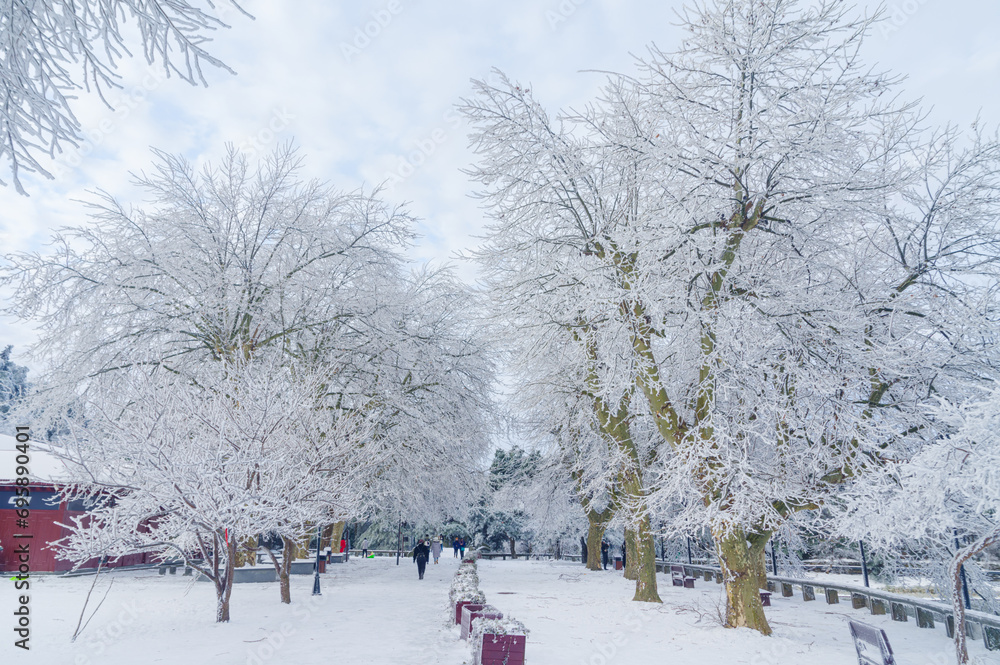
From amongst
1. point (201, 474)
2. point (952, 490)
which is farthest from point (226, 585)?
point (952, 490)

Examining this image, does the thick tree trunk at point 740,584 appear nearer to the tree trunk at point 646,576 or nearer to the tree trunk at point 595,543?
the tree trunk at point 646,576

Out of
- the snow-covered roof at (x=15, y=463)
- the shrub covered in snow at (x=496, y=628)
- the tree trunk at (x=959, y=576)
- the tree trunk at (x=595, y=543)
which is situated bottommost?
the tree trunk at (x=595, y=543)

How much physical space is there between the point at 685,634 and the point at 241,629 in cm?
759

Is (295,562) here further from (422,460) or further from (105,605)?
(105,605)

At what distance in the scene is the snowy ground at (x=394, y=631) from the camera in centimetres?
819

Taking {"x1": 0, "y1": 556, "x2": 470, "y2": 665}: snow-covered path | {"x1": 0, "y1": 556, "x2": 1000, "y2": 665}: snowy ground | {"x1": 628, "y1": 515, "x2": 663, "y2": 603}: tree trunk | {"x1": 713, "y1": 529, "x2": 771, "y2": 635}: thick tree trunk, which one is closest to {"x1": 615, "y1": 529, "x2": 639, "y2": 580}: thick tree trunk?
{"x1": 0, "y1": 556, "x2": 1000, "y2": 665}: snowy ground

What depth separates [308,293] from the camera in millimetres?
16781

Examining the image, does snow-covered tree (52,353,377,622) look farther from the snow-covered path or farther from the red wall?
the red wall

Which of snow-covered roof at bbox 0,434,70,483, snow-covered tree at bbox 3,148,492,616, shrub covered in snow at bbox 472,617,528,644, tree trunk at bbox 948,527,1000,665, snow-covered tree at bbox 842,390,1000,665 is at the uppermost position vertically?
snow-covered tree at bbox 3,148,492,616

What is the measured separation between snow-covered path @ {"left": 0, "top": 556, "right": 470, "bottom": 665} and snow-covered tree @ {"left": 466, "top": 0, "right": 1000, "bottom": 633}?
5041 mm

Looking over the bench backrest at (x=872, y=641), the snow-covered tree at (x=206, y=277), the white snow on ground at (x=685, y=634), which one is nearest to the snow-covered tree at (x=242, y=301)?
the snow-covered tree at (x=206, y=277)

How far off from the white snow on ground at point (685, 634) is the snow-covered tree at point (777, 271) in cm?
103

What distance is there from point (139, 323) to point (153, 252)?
205 cm

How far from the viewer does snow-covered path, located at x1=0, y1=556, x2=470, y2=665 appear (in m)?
7.96
